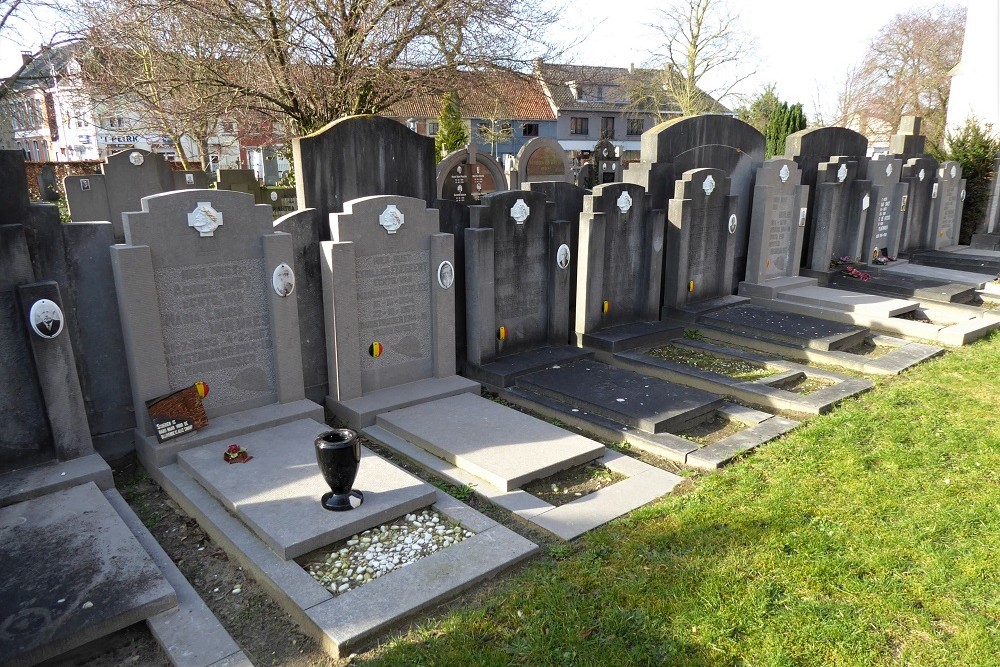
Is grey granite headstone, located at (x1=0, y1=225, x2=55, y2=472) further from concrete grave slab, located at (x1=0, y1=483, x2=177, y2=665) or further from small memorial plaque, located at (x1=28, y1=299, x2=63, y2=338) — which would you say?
concrete grave slab, located at (x1=0, y1=483, x2=177, y2=665)

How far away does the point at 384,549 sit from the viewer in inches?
174

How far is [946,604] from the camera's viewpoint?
151 inches

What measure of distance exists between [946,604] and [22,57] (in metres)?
22.5

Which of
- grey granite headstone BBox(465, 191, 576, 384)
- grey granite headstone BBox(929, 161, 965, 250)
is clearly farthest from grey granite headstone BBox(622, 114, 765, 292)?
grey granite headstone BBox(929, 161, 965, 250)

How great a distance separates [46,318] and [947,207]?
16.9 meters

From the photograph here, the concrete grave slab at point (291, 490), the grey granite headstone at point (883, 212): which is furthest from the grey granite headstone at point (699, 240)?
the concrete grave slab at point (291, 490)

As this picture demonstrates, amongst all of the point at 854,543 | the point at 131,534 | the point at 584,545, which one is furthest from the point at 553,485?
the point at 131,534

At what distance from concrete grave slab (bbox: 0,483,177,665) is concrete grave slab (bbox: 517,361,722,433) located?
4.05 m

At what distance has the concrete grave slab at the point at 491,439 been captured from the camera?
5418mm

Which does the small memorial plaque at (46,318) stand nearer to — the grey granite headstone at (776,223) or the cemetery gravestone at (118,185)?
the grey granite headstone at (776,223)

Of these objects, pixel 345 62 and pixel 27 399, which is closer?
pixel 27 399

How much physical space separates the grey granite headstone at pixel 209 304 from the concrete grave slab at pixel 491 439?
122cm

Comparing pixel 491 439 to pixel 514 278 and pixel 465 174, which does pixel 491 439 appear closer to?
pixel 514 278

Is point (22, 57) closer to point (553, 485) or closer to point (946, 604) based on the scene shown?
point (553, 485)
